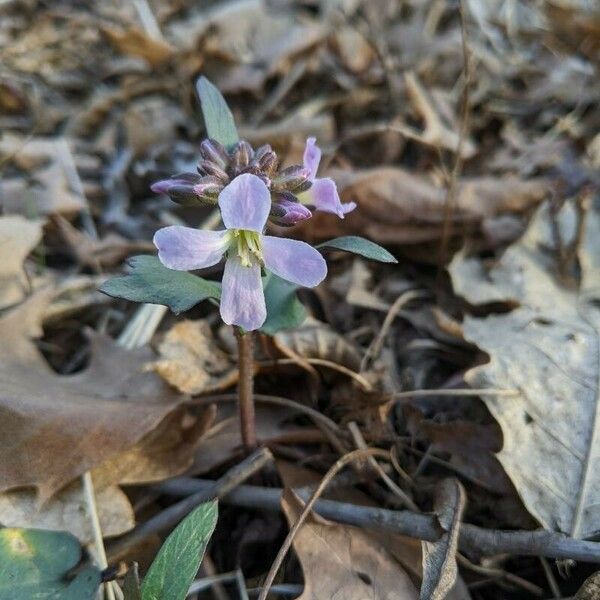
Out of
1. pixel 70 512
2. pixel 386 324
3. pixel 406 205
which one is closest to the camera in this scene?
pixel 70 512

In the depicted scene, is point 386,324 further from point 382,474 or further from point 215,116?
point 215,116

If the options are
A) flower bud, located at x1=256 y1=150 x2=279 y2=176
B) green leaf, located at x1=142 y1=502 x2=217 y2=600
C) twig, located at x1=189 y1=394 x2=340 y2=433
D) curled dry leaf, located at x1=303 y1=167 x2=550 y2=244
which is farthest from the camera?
curled dry leaf, located at x1=303 y1=167 x2=550 y2=244

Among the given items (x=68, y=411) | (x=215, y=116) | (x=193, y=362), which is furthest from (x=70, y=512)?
(x=215, y=116)

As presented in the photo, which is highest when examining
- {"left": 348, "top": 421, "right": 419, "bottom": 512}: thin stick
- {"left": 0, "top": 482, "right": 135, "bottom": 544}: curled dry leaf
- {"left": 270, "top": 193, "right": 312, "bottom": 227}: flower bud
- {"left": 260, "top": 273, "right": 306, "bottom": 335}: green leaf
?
{"left": 270, "top": 193, "right": 312, "bottom": 227}: flower bud

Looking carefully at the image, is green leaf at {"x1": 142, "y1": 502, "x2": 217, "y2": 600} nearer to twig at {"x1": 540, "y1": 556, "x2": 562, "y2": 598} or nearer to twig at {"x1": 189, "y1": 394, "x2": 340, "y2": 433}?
twig at {"x1": 189, "y1": 394, "x2": 340, "y2": 433}

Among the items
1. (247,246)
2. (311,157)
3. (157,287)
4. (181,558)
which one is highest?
(311,157)

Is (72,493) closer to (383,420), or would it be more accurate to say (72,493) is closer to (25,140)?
(383,420)

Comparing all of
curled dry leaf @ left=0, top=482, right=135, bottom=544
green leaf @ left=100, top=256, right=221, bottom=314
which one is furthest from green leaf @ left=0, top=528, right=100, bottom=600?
green leaf @ left=100, top=256, right=221, bottom=314
